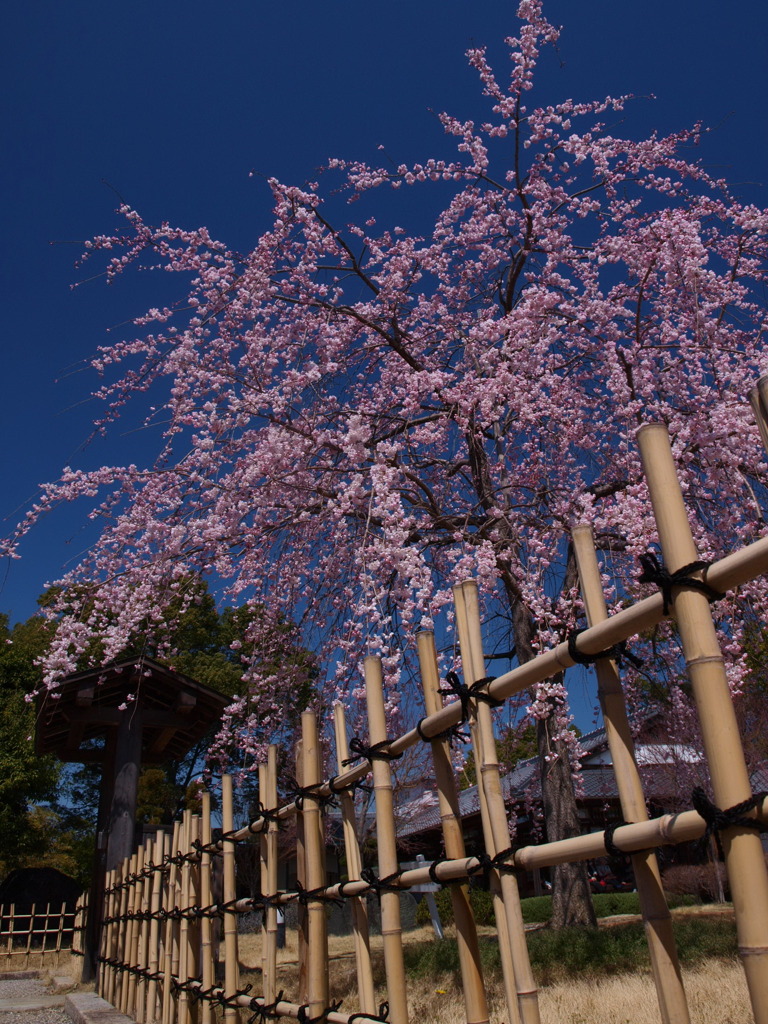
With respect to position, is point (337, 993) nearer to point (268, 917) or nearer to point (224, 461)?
point (268, 917)

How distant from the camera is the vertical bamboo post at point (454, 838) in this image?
226cm

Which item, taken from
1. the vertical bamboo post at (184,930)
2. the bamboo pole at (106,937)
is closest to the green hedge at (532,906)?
the bamboo pole at (106,937)

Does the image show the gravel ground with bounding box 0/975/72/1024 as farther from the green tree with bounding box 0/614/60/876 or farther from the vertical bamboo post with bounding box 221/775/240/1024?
the green tree with bounding box 0/614/60/876

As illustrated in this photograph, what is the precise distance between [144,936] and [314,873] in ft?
10.8

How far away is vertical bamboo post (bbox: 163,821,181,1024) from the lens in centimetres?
473

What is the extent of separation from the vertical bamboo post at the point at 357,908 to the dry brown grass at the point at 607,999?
5.35 feet

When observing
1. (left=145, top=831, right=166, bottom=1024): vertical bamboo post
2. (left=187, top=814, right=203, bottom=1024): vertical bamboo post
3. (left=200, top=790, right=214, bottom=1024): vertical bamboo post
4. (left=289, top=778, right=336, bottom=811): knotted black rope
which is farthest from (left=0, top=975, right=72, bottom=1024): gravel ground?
(left=289, top=778, right=336, bottom=811): knotted black rope

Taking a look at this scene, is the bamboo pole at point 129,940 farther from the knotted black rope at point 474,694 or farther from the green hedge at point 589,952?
the knotted black rope at point 474,694

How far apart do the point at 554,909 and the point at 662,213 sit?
21.5 ft

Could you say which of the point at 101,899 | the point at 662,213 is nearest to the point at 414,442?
the point at 662,213

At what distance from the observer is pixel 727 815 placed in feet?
4.70

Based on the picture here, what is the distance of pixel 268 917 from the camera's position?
141 inches

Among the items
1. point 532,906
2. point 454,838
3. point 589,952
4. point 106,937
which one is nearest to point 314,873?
point 454,838

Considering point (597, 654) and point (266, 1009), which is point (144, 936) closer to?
point (266, 1009)
